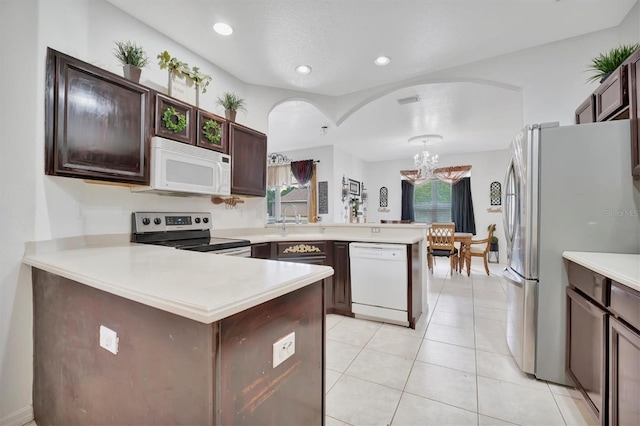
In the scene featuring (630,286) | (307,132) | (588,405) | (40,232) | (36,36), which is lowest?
(588,405)

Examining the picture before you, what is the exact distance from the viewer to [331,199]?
6.26 metres

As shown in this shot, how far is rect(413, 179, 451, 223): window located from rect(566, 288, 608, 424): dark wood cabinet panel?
19.7ft

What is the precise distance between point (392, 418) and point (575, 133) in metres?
2.05

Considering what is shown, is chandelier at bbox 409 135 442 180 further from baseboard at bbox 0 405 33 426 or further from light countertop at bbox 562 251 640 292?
baseboard at bbox 0 405 33 426

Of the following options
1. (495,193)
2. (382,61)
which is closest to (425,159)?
(495,193)

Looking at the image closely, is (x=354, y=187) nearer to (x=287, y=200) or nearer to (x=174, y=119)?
(x=287, y=200)

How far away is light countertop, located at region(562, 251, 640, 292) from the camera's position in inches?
43.2

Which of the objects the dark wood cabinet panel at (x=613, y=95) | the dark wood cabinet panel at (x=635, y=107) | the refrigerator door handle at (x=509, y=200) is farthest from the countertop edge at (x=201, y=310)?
the dark wood cabinet panel at (x=613, y=95)

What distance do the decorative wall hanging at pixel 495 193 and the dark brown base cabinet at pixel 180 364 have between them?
7.09 meters

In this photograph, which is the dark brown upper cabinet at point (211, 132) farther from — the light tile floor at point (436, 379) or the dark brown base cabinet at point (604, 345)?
the dark brown base cabinet at point (604, 345)

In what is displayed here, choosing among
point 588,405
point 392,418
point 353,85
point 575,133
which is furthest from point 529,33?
point 392,418

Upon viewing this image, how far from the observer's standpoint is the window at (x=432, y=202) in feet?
24.3

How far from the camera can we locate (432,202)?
24.8 ft

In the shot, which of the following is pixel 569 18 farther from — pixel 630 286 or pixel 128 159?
pixel 128 159
